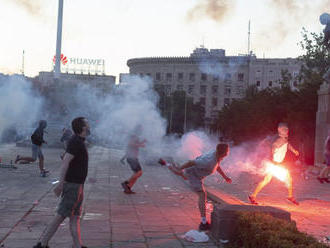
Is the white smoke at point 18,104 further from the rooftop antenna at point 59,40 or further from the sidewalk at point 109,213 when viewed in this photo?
the sidewalk at point 109,213

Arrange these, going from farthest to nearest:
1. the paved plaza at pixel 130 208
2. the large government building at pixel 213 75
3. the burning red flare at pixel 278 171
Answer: the large government building at pixel 213 75 < the burning red flare at pixel 278 171 < the paved plaza at pixel 130 208

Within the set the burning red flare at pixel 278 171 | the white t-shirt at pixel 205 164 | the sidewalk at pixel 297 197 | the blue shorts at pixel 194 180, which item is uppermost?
the white t-shirt at pixel 205 164

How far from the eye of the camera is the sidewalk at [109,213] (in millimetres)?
6754

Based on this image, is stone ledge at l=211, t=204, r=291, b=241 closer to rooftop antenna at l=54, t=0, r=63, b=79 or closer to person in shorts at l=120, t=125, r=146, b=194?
person in shorts at l=120, t=125, r=146, b=194

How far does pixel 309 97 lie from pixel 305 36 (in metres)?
13.1

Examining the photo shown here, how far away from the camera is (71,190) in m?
5.94

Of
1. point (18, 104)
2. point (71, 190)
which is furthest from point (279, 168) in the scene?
point (18, 104)

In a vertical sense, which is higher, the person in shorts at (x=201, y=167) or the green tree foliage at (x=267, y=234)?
the person in shorts at (x=201, y=167)

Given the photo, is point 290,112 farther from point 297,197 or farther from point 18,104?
point 18,104

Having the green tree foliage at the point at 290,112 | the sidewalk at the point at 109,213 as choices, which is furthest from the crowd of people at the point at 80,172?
the green tree foliage at the point at 290,112

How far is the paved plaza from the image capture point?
686 cm

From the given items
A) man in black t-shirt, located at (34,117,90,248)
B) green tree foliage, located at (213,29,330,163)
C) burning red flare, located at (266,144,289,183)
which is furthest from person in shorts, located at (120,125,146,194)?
green tree foliage, located at (213,29,330,163)

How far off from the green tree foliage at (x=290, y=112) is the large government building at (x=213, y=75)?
34862mm

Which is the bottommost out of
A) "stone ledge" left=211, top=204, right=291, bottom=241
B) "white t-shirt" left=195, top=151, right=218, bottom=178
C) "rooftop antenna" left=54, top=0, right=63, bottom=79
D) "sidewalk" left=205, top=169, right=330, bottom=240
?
"sidewalk" left=205, top=169, right=330, bottom=240
